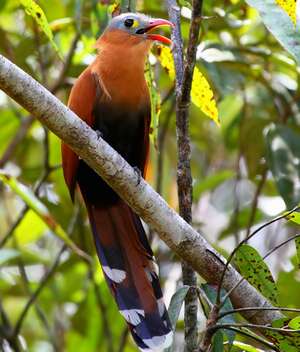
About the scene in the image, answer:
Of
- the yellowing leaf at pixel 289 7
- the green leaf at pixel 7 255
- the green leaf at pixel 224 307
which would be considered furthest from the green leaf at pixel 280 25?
the green leaf at pixel 7 255

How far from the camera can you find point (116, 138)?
3.12 m

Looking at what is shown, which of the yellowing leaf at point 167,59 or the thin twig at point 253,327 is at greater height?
the yellowing leaf at point 167,59

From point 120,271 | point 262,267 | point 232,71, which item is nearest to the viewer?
point 262,267

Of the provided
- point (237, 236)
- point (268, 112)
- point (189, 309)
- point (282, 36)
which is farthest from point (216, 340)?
point (268, 112)

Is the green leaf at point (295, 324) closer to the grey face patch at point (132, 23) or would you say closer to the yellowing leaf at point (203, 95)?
the yellowing leaf at point (203, 95)

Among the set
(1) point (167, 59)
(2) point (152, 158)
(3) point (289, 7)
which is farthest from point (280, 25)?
(2) point (152, 158)

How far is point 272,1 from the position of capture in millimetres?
2277

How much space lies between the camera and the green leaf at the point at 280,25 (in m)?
2.16

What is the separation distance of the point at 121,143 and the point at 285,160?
0.62 meters

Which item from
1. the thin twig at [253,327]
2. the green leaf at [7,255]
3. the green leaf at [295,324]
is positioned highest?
the thin twig at [253,327]

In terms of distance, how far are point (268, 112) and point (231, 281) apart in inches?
73.2

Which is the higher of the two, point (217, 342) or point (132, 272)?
point (217, 342)

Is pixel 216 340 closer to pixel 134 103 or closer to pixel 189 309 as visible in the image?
pixel 189 309

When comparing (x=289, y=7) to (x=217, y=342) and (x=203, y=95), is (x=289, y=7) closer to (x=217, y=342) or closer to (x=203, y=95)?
(x=203, y=95)
